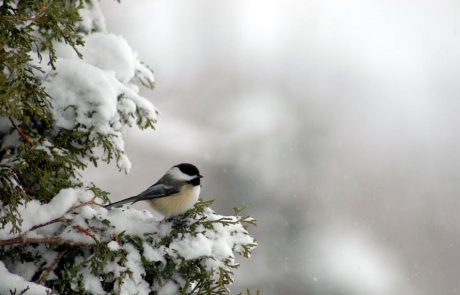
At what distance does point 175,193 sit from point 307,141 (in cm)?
1625

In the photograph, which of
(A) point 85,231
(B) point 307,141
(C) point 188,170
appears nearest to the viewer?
(A) point 85,231

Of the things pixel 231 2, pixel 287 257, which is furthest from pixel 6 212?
pixel 231 2

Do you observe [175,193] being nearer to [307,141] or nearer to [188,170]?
[188,170]

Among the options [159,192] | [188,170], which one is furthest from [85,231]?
[188,170]

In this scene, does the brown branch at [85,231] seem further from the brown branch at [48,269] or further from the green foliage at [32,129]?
the green foliage at [32,129]

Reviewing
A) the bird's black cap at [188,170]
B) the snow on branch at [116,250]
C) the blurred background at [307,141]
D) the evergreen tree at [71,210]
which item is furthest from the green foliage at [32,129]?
the blurred background at [307,141]

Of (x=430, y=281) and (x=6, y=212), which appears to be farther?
(x=430, y=281)

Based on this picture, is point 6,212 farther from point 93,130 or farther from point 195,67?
point 195,67

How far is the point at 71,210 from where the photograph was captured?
431 centimetres

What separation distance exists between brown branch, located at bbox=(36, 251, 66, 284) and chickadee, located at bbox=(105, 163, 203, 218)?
0.53 m

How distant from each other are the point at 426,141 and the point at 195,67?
897cm

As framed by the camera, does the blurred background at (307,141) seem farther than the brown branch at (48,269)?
Yes

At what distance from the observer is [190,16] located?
26609mm

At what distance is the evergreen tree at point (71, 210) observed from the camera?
401cm
